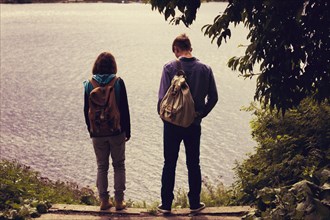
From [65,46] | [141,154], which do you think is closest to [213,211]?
[141,154]

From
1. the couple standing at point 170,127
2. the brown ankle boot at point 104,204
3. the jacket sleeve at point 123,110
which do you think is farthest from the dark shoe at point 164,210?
the jacket sleeve at point 123,110

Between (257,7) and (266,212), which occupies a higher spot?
(257,7)

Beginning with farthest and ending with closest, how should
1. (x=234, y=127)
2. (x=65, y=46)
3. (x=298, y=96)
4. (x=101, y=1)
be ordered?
1. (x=101, y=1)
2. (x=65, y=46)
3. (x=234, y=127)
4. (x=298, y=96)

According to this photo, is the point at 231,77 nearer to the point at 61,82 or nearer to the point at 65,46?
the point at 61,82

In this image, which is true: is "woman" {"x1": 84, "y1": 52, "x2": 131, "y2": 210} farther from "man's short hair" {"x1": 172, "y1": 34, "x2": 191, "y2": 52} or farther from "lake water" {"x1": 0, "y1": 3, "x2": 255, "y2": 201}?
"lake water" {"x1": 0, "y1": 3, "x2": 255, "y2": 201}

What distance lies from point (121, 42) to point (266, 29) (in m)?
39.2

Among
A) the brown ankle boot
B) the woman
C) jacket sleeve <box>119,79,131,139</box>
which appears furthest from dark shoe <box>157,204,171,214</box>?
jacket sleeve <box>119,79,131,139</box>

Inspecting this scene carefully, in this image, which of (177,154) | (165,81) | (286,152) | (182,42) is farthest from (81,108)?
(182,42)

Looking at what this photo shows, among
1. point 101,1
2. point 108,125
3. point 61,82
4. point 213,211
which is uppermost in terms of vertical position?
point 101,1

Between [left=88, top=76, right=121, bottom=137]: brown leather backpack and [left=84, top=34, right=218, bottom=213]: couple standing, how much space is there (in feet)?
0.20

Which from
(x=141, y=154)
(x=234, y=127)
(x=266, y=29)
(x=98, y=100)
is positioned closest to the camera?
(x=266, y=29)

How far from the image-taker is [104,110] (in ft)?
22.3

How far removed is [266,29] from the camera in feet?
16.4

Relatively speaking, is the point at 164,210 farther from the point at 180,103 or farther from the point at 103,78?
the point at 103,78
